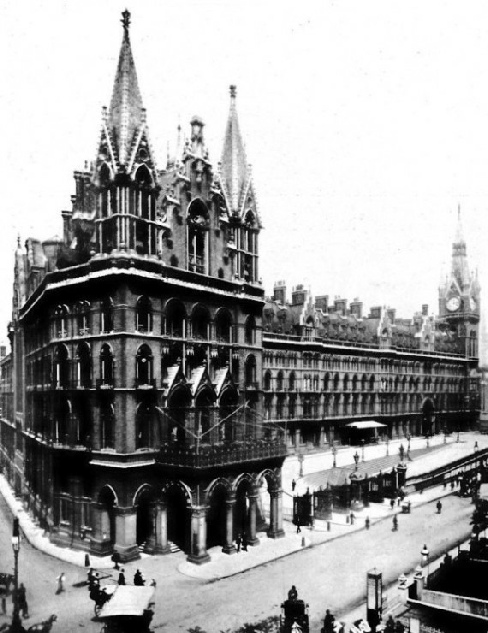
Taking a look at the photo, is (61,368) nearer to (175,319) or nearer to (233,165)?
(175,319)

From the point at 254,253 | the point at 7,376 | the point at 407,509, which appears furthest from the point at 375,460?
the point at 7,376

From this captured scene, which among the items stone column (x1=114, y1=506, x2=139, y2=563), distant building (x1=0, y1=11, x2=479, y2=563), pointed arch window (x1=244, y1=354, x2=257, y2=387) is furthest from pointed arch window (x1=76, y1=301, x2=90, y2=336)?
pointed arch window (x1=244, y1=354, x2=257, y2=387)

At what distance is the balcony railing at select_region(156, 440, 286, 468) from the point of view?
33.5 metres

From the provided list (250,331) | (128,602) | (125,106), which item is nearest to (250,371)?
(250,331)

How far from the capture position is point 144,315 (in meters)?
35.5

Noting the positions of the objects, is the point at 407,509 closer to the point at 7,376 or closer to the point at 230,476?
the point at 230,476

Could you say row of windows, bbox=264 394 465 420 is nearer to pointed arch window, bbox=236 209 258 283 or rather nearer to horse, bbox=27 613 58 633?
pointed arch window, bbox=236 209 258 283

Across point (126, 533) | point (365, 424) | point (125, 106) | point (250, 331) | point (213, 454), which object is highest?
point (125, 106)

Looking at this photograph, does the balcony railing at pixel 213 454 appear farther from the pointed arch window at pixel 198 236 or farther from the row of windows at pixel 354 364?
the row of windows at pixel 354 364

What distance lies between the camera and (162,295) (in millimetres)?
36219

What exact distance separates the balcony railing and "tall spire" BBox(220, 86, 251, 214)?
1588cm

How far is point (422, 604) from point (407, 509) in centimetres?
2702

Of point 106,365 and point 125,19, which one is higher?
point 125,19

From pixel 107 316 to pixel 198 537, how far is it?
12.9m
